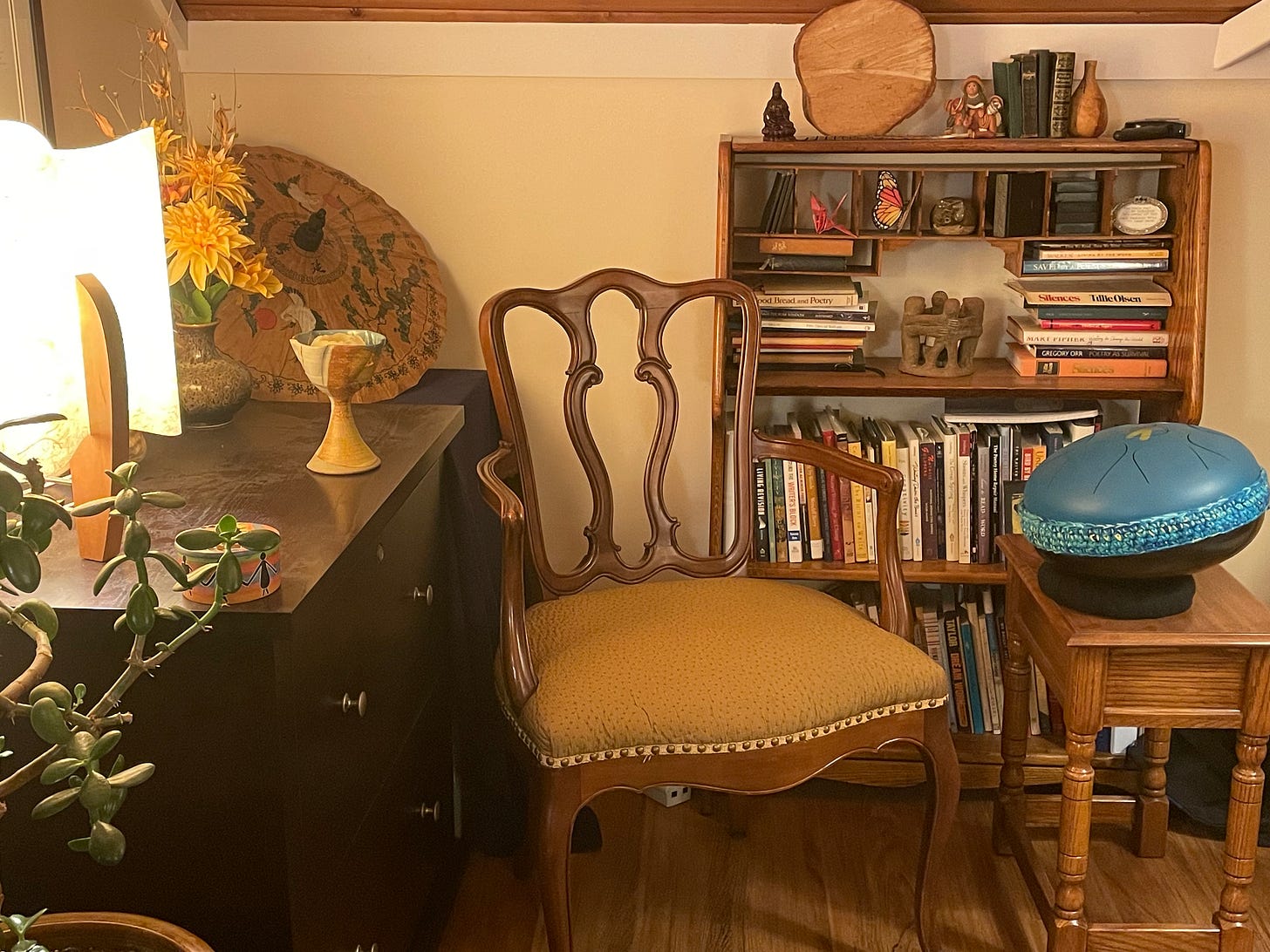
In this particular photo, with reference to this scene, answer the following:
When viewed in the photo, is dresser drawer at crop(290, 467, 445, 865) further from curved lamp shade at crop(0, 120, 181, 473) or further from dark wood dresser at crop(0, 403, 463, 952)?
curved lamp shade at crop(0, 120, 181, 473)

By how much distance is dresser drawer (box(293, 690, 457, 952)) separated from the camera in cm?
137

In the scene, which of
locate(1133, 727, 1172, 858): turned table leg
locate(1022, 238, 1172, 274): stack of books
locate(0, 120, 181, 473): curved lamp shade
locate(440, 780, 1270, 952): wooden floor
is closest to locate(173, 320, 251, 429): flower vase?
locate(0, 120, 181, 473): curved lamp shade

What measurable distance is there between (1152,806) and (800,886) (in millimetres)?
624

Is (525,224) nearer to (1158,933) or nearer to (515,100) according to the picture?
(515,100)

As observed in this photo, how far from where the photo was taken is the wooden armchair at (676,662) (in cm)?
166

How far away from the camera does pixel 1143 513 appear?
1635 millimetres

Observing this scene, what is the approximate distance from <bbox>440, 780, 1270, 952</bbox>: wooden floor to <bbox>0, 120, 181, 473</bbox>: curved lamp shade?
3.70 ft

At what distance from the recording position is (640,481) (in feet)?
8.30

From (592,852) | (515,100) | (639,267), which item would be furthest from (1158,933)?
(515,100)

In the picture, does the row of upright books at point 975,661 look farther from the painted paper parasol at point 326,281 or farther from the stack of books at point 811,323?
the painted paper parasol at point 326,281

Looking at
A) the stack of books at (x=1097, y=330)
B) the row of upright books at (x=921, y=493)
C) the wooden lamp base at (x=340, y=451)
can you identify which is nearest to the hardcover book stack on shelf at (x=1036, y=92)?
the stack of books at (x=1097, y=330)

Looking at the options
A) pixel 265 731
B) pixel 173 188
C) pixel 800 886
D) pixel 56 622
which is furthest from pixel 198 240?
pixel 800 886

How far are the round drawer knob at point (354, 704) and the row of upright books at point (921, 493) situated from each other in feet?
3.30

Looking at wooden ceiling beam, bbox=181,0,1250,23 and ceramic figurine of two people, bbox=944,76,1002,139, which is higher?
wooden ceiling beam, bbox=181,0,1250,23
